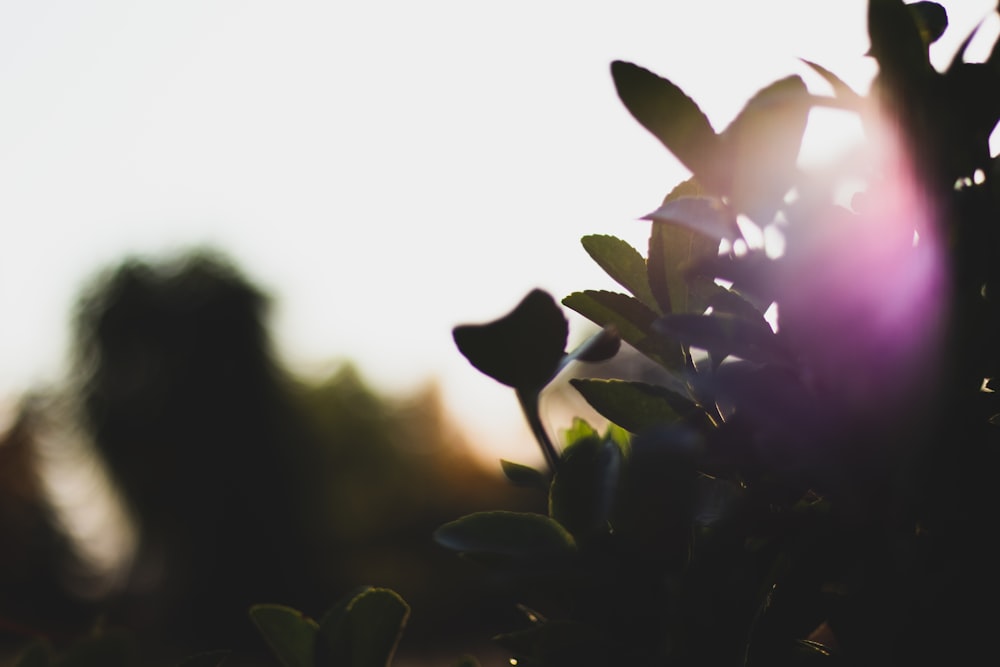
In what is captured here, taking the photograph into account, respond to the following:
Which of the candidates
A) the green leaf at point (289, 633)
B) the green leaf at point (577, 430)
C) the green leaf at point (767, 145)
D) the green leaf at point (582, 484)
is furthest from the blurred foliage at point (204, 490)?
the green leaf at point (767, 145)

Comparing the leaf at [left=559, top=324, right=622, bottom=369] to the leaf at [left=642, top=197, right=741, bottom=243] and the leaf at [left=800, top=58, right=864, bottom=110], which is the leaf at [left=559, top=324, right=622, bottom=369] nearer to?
the leaf at [left=642, top=197, right=741, bottom=243]

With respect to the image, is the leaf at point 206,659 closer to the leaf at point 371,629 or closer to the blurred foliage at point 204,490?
the leaf at point 371,629

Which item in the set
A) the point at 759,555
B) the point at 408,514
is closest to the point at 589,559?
the point at 759,555

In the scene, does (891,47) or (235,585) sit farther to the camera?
(235,585)

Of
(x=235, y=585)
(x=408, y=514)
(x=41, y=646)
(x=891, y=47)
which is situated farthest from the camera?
(x=408, y=514)

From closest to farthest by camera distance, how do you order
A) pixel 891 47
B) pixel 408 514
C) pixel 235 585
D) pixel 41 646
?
pixel 891 47 → pixel 41 646 → pixel 235 585 → pixel 408 514

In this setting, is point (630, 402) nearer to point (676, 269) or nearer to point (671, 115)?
point (676, 269)

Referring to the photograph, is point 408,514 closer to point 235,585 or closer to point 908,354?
point 235,585

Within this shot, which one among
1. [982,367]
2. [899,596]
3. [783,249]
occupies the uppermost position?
[783,249]

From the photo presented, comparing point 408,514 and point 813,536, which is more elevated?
point 813,536
